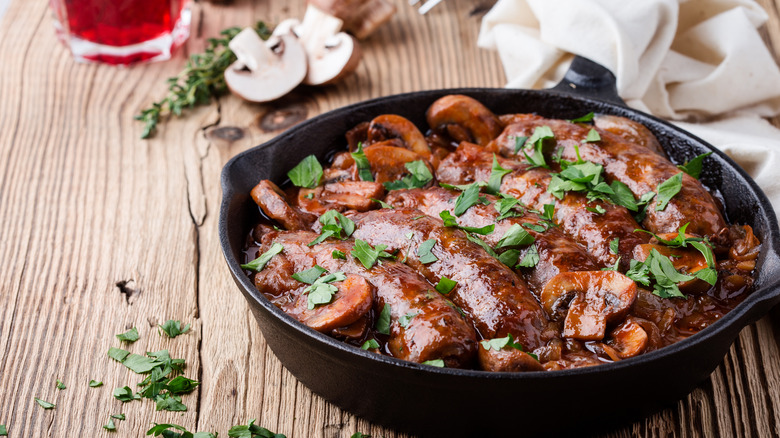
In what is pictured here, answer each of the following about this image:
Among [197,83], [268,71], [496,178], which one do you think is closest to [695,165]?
[496,178]

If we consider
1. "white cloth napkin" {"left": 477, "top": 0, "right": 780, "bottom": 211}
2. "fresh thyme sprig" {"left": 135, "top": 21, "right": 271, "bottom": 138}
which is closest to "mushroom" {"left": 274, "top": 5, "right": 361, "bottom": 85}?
"fresh thyme sprig" {"left": 135, "top": 21, "right": 271, "bottom": 138}

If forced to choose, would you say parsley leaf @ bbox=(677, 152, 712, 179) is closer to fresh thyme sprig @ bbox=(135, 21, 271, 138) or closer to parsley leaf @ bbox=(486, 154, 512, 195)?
parsley leaf @ bbox=(486, 154, 512, 195)

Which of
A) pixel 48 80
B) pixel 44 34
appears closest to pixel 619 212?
A: pixel 48 80

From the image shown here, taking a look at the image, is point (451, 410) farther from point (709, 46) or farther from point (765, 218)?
point (709, 46)

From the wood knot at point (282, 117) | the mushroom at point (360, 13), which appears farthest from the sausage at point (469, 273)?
the mushroom at point (360, 13)

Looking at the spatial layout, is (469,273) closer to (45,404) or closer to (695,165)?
(695,165)

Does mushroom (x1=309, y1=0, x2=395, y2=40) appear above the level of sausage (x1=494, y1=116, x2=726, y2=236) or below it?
above

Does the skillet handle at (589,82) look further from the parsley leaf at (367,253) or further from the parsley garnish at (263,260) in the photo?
the parsley garnish at (263,260)
